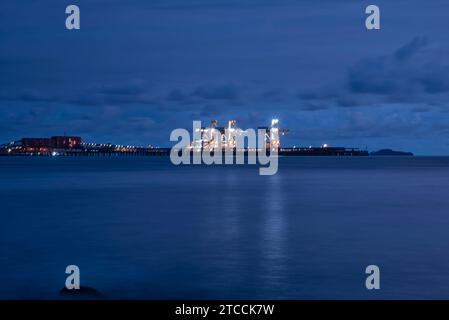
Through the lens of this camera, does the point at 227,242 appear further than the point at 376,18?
Yes

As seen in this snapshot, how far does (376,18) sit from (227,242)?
872 cm

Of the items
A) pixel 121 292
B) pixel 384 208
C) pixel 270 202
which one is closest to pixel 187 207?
pixel 270 202

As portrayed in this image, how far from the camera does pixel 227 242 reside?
68.1 ft

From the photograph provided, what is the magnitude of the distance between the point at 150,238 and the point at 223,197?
1832 centimetres

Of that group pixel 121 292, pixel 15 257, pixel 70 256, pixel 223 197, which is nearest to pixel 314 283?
pixel 121 292

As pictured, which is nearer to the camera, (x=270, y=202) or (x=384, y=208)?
(x=384, y=208)

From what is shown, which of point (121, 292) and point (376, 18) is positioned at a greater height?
point (376, 18)

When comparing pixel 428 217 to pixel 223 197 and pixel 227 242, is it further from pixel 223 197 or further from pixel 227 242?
pixel 223 197

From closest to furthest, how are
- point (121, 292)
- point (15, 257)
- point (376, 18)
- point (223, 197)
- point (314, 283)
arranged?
point (121, 292) < point (314, 283) < point (15, 257) < point (376, 18) < point (223, 197)

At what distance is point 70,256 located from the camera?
18.2 m

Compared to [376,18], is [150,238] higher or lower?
lower

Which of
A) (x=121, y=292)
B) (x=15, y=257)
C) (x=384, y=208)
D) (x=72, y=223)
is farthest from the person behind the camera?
(x=384, y=208)

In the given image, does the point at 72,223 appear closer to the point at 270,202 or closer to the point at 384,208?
the point at 270,202
